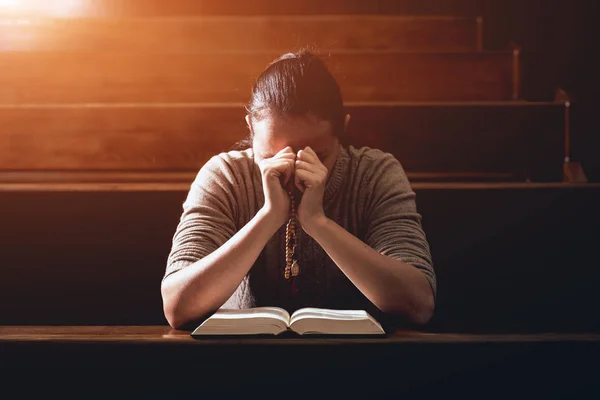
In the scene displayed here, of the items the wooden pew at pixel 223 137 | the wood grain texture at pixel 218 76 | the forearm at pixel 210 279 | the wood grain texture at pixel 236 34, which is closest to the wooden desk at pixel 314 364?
the forearm at pixel 210 279

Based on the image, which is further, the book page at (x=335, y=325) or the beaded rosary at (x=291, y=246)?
the beaded rosary at (x=291, y=246)

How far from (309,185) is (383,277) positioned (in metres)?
0.16

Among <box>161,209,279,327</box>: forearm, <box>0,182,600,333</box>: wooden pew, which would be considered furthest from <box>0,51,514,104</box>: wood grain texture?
<box>161,209,279,327</box>: forearm

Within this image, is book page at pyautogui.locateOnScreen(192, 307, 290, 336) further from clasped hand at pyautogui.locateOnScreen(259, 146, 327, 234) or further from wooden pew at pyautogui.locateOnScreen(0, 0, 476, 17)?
wooden pew at pyautogui.locateOnScreen(0, 0, 476, 17)

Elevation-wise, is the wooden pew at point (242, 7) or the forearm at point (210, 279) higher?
the wooden pew at point (242, 7)

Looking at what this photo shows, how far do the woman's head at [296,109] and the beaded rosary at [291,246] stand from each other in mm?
84

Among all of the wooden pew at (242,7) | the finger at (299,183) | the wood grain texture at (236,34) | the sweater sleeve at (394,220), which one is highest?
the wooden pew at (242,7)

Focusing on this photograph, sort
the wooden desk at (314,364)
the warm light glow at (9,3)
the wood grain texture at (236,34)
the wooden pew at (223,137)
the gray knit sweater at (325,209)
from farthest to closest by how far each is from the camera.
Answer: the warm light glow at (9,3)
the wood grain texture at (236,34)
the wooden pew at (223,137)
the gray knit sweater at (325,209)
the wooden desk at (314,364)

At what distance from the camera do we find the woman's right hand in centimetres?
96

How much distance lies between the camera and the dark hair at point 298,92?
0.98m

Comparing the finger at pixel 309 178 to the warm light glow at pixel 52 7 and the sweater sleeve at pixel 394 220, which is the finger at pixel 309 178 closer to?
the sweater sleeve at pixel 394 220

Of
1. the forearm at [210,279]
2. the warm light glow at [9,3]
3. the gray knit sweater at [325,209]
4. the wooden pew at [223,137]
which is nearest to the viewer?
the forearm at [210,279]

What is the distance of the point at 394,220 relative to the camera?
1032mm

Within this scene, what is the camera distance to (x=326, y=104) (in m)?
1.00
